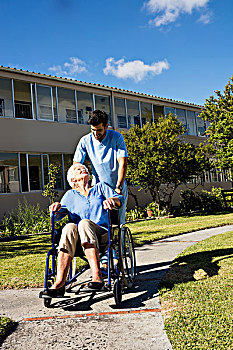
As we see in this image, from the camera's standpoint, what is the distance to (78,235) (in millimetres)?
3504

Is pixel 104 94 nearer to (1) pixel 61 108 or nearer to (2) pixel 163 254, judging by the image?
(1) pixel 61 108

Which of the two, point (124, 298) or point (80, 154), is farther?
point (80, 154)

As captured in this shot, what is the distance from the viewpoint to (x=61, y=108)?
16.3 m

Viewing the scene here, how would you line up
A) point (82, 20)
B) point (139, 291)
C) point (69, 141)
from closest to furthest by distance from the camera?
point (139, 291)
point (82, 20)
point (69, 141)

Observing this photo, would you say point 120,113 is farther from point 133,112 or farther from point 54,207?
point 54,207

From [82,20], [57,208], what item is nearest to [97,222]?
[57,208]

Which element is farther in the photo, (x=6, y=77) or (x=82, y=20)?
(x=6, y=77)

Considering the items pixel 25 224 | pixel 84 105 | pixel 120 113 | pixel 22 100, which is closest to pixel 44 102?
pixel 22 100

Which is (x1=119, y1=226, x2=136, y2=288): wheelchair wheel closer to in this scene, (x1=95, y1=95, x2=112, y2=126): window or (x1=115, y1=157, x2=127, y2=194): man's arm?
(x1=115, y1=157, x2=127, y2=194): man's arm

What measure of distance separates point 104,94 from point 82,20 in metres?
8.27

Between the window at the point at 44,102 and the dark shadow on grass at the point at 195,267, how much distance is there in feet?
37.5

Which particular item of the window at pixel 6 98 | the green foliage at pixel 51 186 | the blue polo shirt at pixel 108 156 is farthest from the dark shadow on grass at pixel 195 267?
the window at pixel 6 98

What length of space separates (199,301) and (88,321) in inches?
38.9

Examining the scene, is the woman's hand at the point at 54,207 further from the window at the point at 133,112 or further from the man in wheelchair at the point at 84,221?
the window at the point at 133,112
